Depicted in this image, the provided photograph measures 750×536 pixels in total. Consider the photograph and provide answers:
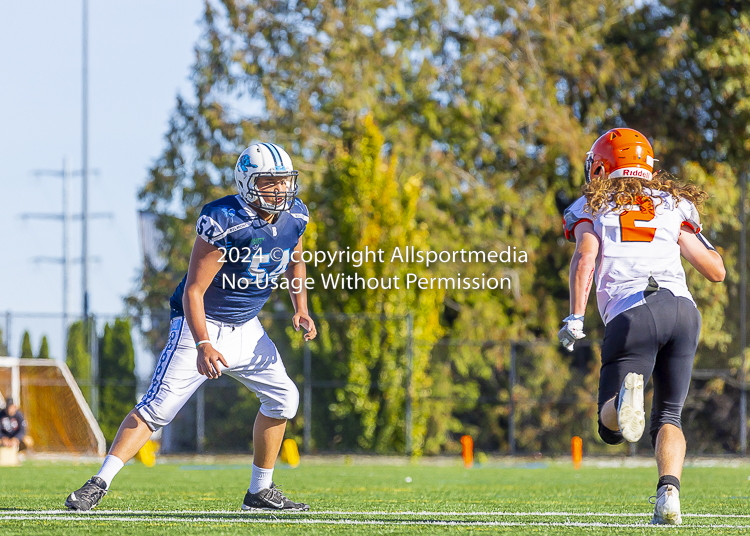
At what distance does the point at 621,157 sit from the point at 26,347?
17.3m

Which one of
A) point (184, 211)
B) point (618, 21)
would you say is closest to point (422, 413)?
point (184, 211)

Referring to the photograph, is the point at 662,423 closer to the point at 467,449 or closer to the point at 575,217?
the point at 575,217

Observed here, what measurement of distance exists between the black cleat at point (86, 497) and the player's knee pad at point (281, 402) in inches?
38.4

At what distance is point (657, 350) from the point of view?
474 cm

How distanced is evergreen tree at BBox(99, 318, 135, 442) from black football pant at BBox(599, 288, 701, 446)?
14717 millimetres

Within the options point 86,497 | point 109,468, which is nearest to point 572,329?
point 109,468

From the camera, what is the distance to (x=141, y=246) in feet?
87.0

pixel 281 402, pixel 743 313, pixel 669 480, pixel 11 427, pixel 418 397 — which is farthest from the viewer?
pixel 743 313

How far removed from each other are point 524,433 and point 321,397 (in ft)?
13.9

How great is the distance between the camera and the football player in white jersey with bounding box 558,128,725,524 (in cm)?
A: 470

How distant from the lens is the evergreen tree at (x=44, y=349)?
20.0 metres

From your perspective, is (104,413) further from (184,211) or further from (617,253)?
(617,253)

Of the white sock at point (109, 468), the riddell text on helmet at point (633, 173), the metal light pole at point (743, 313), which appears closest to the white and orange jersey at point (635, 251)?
the riddell text on helmet at point (633, 173)

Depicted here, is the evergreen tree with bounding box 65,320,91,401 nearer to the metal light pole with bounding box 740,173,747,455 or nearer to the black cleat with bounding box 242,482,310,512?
the metal light pole with bounding box 740,173,747,455
